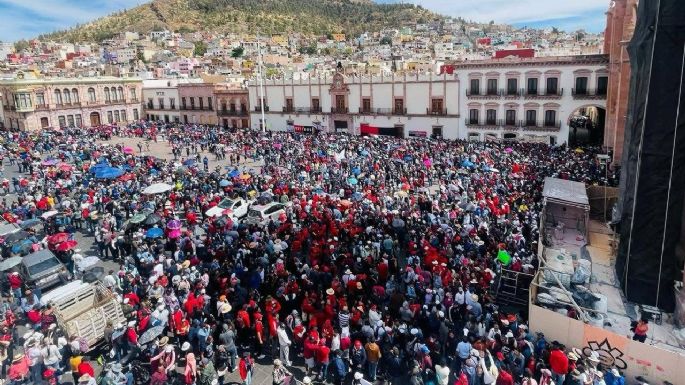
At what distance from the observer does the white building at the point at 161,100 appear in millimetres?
61656

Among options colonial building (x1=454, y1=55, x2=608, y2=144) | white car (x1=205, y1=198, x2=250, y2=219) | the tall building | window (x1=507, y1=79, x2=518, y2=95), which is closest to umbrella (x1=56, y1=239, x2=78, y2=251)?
white car (x1=205, y1=198, x2=250, y2=219)

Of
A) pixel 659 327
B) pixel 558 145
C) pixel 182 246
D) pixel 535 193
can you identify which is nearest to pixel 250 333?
pixel 182 246

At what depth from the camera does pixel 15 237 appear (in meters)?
17.4

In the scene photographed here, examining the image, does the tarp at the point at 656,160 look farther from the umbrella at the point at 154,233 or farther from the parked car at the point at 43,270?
the parked car at the point at 43,270

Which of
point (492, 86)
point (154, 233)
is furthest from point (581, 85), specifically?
point (154, 233)

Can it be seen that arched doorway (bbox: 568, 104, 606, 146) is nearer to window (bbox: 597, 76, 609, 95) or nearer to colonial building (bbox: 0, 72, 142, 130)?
window (bbox: 597, 76, 609, 95)

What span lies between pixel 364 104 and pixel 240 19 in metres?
131

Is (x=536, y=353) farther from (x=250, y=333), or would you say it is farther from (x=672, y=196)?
(x=250, y=333)

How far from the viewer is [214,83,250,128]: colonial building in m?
54.3

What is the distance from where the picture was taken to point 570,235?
1775 cm

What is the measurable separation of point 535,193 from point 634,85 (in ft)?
29.3

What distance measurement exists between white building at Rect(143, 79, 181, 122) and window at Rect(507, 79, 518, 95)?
42613 millimetres

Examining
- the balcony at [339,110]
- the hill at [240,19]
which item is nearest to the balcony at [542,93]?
the balcony at [339,110]

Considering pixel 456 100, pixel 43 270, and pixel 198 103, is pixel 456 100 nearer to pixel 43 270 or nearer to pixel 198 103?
pixel 43 270
